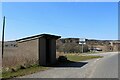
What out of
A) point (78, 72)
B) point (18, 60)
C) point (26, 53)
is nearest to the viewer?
point (78, 72)

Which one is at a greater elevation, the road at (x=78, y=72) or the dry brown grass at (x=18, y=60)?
the dry brown grass at (x=18, y=60)

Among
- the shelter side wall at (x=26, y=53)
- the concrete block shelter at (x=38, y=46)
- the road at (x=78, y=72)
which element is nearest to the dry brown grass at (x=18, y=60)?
the shelter side wall at (x=26, y=53)

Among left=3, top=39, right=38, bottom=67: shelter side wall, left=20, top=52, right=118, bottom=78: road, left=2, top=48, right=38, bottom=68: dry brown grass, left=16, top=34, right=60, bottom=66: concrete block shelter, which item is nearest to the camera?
left=20, top=52, right=118, bottom=78: road

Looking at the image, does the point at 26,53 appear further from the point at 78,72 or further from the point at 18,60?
the point at 78,72

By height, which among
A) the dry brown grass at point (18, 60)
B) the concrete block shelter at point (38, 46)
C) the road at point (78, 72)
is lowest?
the road at point (78, 72)

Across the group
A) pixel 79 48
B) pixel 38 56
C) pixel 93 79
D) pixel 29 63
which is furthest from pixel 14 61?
pixel 79 48

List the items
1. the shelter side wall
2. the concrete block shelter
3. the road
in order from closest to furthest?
the road < the shelter side wall < the concrete block shelter

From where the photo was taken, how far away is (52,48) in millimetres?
28906

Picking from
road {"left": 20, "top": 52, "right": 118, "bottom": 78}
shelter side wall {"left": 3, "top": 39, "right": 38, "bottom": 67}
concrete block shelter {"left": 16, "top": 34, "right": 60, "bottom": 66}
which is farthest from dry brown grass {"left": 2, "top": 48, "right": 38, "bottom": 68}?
road {"left": 20, "top": 52, "right": 118, "bottom": 78}

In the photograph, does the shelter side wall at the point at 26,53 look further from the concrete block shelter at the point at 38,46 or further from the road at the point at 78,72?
the road at the point at 78,72

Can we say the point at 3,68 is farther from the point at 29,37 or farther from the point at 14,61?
the point at 29,37

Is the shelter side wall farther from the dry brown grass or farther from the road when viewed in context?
the road

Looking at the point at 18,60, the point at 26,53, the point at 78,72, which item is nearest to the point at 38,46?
the point at 26,53

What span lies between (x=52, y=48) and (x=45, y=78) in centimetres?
1363
